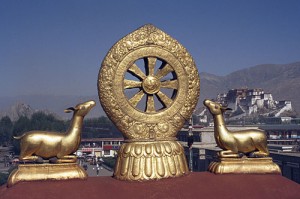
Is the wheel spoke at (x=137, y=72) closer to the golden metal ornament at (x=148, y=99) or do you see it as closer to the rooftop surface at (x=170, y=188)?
the golden metal ornament at (x=148, y=99)

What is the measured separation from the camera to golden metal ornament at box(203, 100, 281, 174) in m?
8.17

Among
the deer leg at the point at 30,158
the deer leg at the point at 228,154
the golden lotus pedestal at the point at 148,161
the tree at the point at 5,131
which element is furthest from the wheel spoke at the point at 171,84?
the tree at the point at 5,131

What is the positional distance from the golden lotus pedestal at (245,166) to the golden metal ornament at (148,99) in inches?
27.0

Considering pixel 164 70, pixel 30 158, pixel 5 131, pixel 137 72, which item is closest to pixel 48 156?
pixel 30 158

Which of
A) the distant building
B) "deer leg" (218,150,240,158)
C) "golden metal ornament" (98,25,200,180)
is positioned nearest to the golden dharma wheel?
"golden metal ornament" (98,25,200,180)

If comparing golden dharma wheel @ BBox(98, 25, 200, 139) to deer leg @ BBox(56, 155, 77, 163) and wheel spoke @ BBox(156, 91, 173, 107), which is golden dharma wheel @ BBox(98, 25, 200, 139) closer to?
wheel spoke @ BBox(156, 91, 173, 107)

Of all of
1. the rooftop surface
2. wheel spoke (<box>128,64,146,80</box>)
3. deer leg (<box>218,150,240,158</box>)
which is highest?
wheel spoke (<box>128,64,146,80</box>)

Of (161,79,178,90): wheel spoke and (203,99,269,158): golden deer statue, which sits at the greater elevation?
(161,79,178,90): wheel spoke

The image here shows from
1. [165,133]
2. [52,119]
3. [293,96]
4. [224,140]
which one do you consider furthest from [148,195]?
[293,96]

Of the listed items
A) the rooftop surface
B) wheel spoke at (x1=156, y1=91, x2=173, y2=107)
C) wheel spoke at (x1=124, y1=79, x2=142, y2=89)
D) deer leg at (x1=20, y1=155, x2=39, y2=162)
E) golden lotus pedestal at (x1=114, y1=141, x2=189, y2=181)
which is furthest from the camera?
wheel spoke at (x1=156, y1=91, x2=173, y2=107)

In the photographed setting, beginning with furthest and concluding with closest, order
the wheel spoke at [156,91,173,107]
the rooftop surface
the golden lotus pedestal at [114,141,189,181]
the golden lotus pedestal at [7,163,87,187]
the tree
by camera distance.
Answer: the tree < the wheel spoke at [156,91,173,107] < the golden lotus pedestal at [114,141,189,181] < the golden lotus pedestal at [7,163,87,187] < the rooftop surface

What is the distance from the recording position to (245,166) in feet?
26.8

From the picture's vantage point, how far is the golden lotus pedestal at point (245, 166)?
8.16 metres

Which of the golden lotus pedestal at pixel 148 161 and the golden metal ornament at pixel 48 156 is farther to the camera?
the golden lotus pedestal at pixel 148 161
